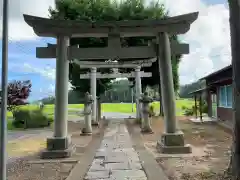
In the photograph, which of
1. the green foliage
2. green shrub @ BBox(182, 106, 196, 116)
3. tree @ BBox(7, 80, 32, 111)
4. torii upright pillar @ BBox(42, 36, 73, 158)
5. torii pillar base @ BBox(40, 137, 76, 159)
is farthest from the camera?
green shrub @ BBox(182, 106, 196, 116)

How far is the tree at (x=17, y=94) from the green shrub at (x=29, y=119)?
990mm

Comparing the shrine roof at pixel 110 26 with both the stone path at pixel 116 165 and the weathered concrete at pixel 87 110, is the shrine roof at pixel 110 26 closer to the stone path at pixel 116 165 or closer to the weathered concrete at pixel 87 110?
the stone path at pixel 116 165

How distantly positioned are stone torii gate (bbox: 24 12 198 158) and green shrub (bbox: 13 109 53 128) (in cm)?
1046

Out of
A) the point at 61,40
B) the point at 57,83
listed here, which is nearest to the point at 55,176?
the point at 57,83

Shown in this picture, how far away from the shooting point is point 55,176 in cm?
604

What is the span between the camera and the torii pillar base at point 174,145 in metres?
8.04

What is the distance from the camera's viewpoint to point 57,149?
8.10m

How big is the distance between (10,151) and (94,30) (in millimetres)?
4833

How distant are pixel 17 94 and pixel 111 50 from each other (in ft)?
39.7

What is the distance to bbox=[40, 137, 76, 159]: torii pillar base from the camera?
7.91 metres

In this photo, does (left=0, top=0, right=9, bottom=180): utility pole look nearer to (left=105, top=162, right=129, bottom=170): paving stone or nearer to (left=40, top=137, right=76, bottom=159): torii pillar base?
(left=105, top=162, right=129, bottom=170): paving stone

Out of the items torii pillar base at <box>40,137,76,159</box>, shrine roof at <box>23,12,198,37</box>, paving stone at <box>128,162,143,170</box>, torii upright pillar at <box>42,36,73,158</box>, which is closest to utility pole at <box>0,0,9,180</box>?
paving stone at <box>128,162,143,170</box>

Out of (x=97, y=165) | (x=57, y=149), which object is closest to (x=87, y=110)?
(x=57, y=149)

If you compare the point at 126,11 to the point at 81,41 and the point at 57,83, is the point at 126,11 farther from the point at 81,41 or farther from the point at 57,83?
the point at 57,83
